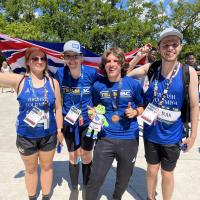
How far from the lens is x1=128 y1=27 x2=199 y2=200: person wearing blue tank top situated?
2836mm

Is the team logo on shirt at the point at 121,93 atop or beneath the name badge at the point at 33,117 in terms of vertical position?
atop

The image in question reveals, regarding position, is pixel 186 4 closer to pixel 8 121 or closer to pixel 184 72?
pixel 8 121

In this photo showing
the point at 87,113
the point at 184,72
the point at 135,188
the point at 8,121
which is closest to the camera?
the point at 184,72

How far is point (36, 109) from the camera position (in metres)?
3.05

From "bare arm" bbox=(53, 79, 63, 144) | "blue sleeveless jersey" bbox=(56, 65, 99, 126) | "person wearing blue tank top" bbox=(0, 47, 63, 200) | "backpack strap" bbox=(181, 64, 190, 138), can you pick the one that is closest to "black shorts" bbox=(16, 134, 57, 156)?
"person wearing blue tank top" bbox=(0, 47, 63, 200)

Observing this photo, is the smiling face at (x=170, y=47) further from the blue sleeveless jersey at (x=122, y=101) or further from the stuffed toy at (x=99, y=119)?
the stuffed toy at (x=99, y=119)

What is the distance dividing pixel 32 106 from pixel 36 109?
5cm

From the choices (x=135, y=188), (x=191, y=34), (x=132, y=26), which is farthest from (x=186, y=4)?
(x=135, y=188)

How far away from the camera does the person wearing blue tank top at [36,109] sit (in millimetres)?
3037

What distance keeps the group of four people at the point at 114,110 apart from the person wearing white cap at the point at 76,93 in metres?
0.01

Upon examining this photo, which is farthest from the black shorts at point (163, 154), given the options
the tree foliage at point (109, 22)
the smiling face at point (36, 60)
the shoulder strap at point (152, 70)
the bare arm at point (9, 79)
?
the tree foliage at point (109, 22)

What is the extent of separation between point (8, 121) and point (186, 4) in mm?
28433

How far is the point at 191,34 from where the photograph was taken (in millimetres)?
32625

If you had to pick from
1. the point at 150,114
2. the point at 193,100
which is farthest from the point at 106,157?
the point at 193,100
